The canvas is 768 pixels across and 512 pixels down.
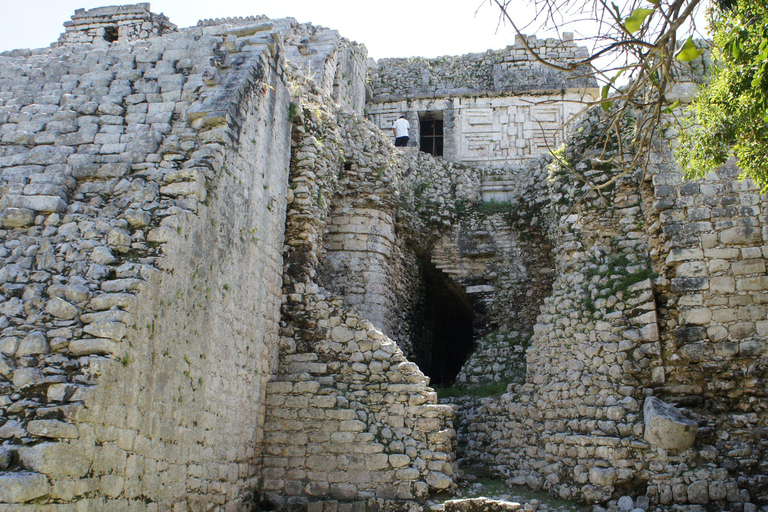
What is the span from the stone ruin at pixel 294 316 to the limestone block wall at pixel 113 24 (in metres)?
8.10

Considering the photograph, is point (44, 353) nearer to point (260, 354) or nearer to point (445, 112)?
point (260, 354)

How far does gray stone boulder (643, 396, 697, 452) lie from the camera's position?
6621mm

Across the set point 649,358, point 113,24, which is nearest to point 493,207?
point 649,358

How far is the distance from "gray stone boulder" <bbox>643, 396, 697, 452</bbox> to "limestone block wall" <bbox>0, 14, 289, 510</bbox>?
12.4ft

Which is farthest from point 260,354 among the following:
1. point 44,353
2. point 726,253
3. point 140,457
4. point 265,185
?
point 726,253

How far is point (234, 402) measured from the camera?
6430 millimetres

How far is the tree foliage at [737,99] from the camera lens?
4.84 m

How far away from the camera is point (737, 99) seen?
204 inches

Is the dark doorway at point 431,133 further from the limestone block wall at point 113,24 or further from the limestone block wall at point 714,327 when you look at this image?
the limestone block wall at point 714,327

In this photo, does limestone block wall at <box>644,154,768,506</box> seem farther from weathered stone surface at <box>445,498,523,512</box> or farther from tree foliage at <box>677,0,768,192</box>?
tree foliage at <box>677,0,768,192</box>

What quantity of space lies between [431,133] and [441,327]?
16.6 ft

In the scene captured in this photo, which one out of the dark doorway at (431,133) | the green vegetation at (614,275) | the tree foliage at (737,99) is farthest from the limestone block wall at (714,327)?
the dark doorway at (431,133)

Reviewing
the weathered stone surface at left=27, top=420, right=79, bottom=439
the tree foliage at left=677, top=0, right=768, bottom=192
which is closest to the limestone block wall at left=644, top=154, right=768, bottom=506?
the tree foliage at left=677, top=0, right=768, bottom=192

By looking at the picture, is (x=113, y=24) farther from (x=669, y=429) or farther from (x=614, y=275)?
(x=669, y=429)
